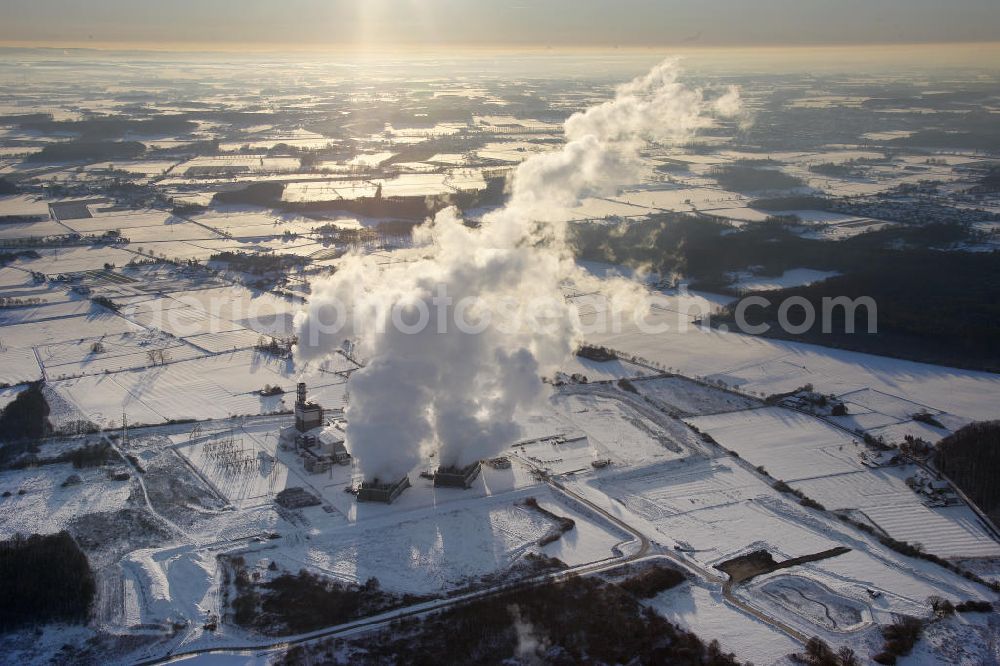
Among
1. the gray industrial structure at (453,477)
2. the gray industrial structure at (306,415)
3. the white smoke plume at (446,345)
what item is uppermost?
the white smoke plume at (446,345)

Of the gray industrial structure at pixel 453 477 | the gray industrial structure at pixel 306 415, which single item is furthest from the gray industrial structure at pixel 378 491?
the gray industrial structure at pixel 306 415

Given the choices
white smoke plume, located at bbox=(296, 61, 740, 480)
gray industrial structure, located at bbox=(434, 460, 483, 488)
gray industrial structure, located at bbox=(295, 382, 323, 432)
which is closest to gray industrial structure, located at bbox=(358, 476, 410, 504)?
white smoke plume, located at bbox=(296, 61, 740, 480)

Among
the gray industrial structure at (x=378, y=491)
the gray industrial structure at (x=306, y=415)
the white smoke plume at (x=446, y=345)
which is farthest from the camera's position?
the gray industrial structure at (x=306, y=415)

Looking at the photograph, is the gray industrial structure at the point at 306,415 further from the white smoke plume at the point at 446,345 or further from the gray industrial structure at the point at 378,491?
the gray industrial structure at the point at 378,491

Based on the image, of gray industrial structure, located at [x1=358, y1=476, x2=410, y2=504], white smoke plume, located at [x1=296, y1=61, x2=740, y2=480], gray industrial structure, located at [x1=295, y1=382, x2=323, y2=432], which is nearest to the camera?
gray industrial structure, located at [x1=358, y1=476, x2=410, y2=504]

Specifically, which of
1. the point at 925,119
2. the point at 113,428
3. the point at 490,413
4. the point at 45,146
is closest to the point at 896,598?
the point at 490,413

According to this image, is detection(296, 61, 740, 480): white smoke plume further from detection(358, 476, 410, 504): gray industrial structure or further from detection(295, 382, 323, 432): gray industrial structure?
detection(295, 382, 323, 432): gray industrial structure
